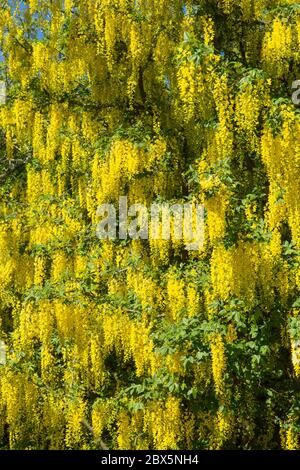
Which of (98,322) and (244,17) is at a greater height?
(244,17)

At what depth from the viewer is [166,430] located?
20.0ft

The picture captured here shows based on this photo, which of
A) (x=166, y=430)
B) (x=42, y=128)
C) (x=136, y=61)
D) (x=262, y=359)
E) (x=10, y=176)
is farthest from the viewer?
(x=10, y=176)

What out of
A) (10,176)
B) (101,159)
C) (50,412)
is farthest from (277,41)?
(50,412)

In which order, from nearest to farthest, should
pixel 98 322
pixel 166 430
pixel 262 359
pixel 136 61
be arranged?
pixel 262 359
pixel 166 430
pixel 98 322
pixel 136 61

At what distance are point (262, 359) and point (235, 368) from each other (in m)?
0.28

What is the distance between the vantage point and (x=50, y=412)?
22.9 feet

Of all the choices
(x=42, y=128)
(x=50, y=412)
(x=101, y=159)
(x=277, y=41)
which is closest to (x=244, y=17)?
(x=277, y=41)

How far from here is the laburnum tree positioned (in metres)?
5.69

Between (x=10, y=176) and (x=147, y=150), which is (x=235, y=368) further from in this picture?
(x=10, y=176)

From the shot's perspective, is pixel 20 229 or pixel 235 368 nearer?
pixel 235 368

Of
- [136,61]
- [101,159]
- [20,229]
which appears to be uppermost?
[136,61]

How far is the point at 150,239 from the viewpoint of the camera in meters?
6.62

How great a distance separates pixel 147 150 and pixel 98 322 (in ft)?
6.82

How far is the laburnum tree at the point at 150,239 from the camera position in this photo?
224 inches
